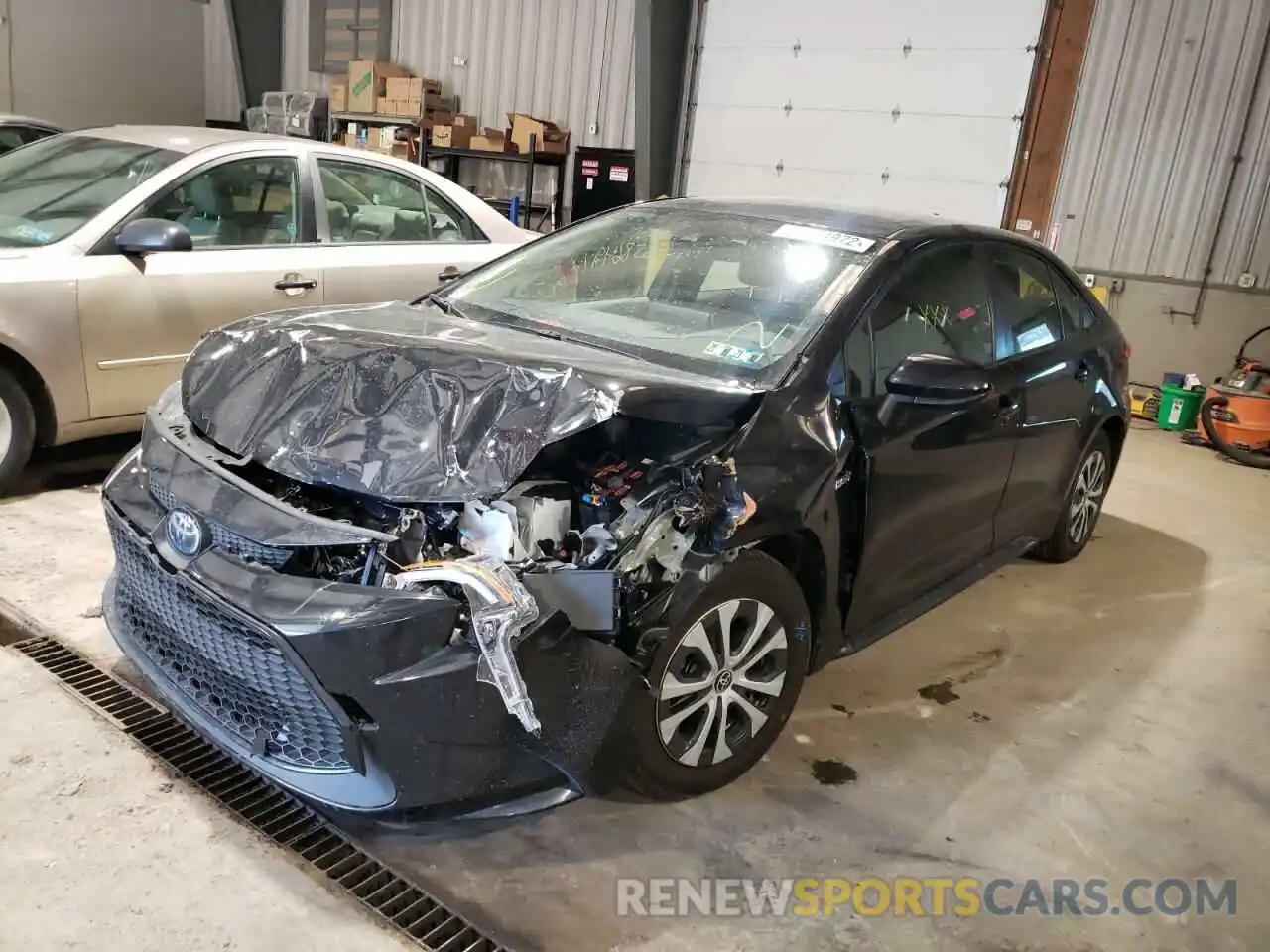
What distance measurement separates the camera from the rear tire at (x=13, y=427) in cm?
373

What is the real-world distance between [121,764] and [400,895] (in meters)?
0.83

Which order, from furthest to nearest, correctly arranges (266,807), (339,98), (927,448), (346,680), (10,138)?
1. (339,98)
2. (10,138)
3. (927,448)
4. (266,807)
5. (346,680)

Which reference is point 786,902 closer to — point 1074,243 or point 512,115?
point 1074,243

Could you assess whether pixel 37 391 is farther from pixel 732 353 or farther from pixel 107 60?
pixel 107 60

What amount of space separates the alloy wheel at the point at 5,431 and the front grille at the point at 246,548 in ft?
7.54

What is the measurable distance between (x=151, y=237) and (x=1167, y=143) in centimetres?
719

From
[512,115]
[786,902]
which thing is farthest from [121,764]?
[512,115]

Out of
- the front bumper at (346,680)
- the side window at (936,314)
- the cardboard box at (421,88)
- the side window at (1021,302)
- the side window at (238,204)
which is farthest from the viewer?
the cardboard box at (421,88)

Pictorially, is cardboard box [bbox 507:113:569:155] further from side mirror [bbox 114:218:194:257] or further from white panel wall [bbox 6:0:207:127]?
side mirror [bbox 114:218:194:257]

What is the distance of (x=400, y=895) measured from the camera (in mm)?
2107

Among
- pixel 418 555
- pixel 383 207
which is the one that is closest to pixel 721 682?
pixel 418 555

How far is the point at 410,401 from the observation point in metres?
2.22

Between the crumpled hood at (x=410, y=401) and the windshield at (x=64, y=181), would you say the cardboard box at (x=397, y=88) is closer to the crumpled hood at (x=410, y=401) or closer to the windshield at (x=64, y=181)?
the windshield at (x=64, y=181)

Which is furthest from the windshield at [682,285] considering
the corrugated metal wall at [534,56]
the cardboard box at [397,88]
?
the cardboard box at [397,88]
